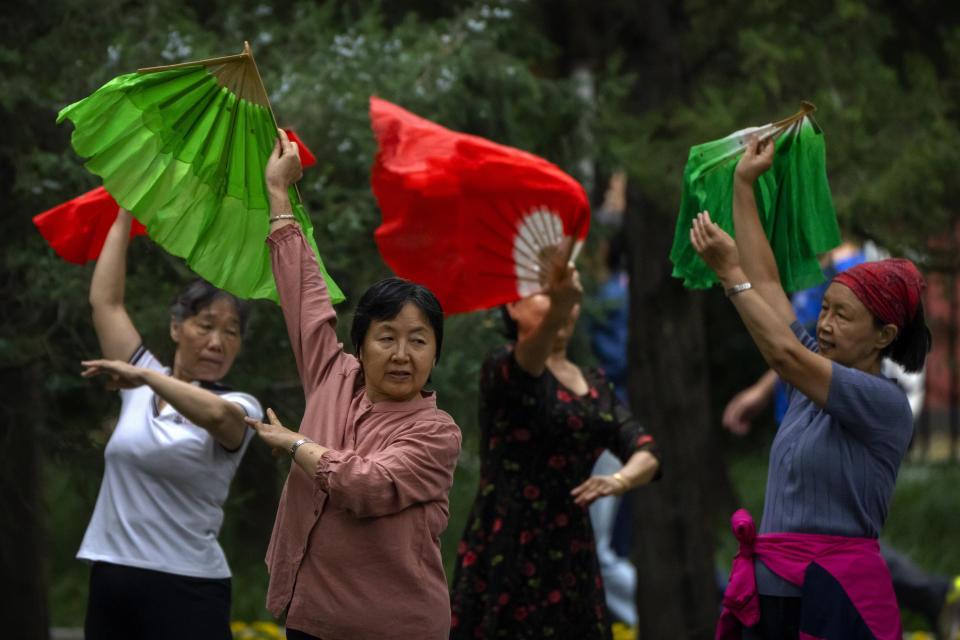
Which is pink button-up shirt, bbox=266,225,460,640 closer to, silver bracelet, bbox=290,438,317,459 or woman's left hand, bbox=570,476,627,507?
silver bracelet, bbox=290,438,317,459

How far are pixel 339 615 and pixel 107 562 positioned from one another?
41.3 inches

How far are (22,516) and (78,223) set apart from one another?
1926mm

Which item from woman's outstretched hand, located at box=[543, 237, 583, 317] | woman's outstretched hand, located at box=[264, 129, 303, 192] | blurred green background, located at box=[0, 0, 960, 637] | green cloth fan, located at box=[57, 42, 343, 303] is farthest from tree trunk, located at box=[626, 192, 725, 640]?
woman's outstretched hand, located at box=[264, 129, 303, 192]

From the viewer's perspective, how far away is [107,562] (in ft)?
12.0

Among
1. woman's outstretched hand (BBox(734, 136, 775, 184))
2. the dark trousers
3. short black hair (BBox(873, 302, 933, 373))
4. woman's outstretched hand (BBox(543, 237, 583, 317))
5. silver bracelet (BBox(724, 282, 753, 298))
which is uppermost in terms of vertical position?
woman's outstretched hand (BBox(734, 136, 775, 184))

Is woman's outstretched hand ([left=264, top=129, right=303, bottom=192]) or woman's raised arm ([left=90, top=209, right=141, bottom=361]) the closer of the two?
woman's outstretched hand ([left=264, top=129, right=303, bottom=192])

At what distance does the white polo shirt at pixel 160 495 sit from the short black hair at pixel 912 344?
6.17 ft

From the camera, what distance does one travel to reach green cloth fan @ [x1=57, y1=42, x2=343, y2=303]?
138 inches

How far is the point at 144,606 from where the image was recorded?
11.8 feet

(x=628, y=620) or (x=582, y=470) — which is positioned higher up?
(x=582, y=470)

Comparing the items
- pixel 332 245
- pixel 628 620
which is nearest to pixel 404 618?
pixel 332 245

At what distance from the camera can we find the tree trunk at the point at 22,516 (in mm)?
5199

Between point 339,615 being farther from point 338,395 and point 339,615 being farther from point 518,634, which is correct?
point 518,634

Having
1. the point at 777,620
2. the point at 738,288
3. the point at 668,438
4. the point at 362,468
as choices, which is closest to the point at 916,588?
the point at 668,438
